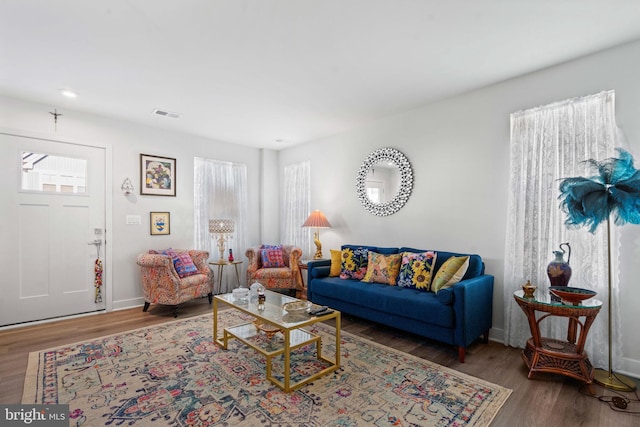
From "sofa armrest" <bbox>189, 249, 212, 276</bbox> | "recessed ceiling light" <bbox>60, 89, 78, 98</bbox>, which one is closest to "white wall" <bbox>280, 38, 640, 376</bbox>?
"sofa armrest" <bbox>189, 249, 212, 276</bbox>

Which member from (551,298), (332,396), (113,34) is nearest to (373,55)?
(113,34)

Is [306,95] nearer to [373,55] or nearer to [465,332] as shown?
[373,55]

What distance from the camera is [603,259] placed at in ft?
8.25

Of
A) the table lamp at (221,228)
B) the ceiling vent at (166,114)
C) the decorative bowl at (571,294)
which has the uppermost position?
the ceiling vent at (166,114)

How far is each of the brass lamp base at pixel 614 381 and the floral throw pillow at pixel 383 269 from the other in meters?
1.80

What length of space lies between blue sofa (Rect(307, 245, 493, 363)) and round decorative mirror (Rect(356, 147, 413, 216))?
679 millimetres

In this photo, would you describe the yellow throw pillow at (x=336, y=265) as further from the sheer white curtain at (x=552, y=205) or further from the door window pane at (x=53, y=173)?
the door window pane at (x=53, y=173)

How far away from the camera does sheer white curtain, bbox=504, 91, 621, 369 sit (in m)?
2.53

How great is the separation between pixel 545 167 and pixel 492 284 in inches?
48.4

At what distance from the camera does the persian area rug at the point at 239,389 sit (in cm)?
191

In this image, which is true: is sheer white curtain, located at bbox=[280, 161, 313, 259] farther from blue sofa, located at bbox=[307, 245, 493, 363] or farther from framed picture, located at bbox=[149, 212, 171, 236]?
framed picture, located at bbox=[149, 212, 171, 236]

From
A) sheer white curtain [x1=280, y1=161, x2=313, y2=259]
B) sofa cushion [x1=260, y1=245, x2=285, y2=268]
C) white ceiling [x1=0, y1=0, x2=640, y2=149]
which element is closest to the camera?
white ceiling [x1=0, y1=0, x2=640, y2=149]

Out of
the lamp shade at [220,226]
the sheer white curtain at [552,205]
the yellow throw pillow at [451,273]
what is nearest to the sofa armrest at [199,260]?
the lamp shade at [220,226]

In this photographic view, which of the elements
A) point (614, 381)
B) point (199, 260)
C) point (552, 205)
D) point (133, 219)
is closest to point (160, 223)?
point (133, 219)
